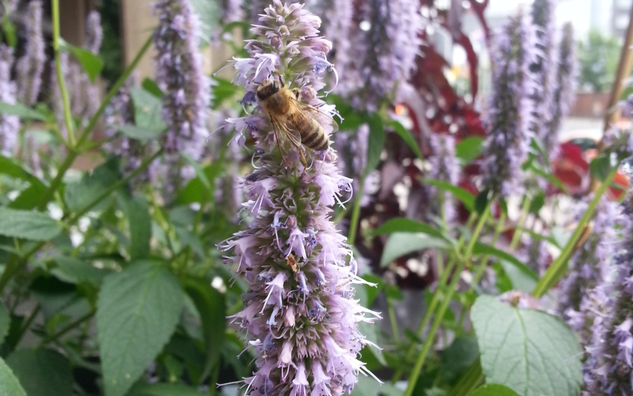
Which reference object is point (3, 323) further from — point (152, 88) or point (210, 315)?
point (152, 88)

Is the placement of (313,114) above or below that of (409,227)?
above

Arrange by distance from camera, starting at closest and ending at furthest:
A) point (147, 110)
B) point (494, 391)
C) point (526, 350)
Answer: point (494, 391), point (526, 350), point (147, 110)

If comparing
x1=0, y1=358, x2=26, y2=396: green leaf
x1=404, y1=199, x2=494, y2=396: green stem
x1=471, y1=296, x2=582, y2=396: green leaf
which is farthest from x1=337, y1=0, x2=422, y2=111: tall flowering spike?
x1=0, y1=358, x2=26, y2=396: green leaf

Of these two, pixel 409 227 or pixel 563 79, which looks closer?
pixel 409 227

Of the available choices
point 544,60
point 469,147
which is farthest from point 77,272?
point 544,60

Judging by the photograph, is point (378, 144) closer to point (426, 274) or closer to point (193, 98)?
point (193, 98)

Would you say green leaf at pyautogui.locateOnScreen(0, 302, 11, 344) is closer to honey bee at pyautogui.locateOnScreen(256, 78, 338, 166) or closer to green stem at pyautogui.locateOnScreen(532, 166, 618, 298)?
honey bee at pyautogui.locateOnScreen(256, 78, 338, 166)

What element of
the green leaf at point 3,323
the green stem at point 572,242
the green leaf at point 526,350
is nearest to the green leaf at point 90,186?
the green leaf at point 3,323
